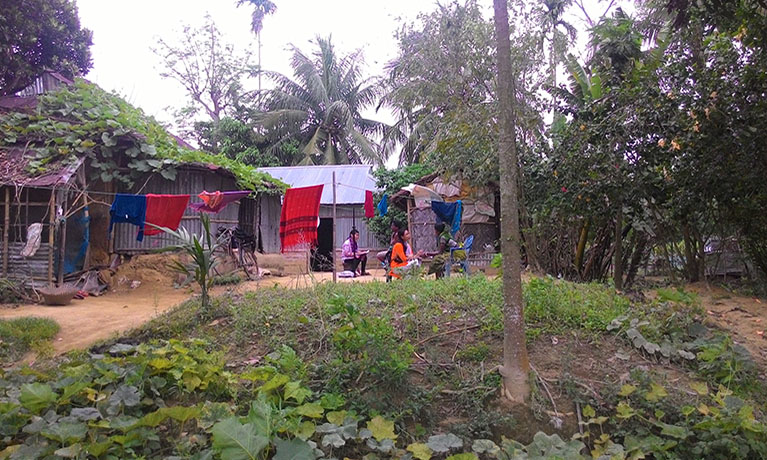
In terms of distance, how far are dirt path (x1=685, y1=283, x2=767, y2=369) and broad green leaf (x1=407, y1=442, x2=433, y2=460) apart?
3399mm

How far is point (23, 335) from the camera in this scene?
20.1 feet

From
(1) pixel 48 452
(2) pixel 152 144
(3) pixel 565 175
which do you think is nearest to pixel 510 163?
(1) pixel 48 452

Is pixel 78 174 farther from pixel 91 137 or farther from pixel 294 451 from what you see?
pixel 294 451

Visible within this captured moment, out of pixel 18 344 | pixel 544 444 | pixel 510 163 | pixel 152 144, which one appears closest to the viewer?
pixel 544 444

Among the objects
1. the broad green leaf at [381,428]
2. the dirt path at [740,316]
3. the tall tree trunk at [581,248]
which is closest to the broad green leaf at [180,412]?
the broad green leaf at [381,428]

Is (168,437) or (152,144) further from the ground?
(152,144)

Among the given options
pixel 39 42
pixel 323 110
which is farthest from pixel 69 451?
pixel 323 110

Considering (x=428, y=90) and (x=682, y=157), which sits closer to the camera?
(x=682, y=157)

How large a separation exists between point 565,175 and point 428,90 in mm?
2667

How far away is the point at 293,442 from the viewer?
101 inches

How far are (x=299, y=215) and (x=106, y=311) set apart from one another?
367 cm

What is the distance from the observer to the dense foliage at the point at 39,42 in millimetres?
11758

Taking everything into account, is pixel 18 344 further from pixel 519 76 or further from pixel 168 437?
pixel 519 76

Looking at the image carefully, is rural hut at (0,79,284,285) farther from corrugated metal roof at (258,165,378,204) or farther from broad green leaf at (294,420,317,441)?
broad green leaf at (294,420,317,441)
